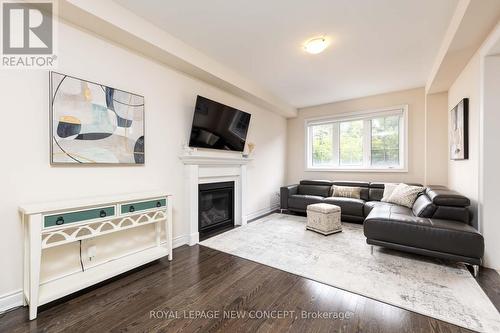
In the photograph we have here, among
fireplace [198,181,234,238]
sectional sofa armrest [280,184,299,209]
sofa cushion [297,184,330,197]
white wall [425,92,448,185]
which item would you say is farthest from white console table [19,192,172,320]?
white wall [425,92,448,185]

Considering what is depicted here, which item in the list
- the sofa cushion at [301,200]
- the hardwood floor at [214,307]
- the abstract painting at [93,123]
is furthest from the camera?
the sofa cushion at [301,200]

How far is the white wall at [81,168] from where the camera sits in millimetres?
1759

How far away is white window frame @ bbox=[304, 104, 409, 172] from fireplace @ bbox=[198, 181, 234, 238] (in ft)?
8.36

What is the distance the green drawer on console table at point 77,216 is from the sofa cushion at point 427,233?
291 cm

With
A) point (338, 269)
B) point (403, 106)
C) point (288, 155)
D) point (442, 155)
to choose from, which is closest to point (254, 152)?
point (288, 155)

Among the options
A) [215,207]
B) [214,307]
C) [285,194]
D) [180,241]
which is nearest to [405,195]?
[285,194]

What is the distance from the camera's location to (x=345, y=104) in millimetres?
5094

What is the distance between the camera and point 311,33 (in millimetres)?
2525

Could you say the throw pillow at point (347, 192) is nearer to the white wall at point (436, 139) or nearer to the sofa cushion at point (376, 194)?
the sofa cushion at point (376, 194)

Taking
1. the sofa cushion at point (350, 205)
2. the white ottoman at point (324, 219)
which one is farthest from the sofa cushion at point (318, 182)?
the white ottoman at point (324, 219)

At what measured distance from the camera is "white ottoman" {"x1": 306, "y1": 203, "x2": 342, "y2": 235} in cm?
350

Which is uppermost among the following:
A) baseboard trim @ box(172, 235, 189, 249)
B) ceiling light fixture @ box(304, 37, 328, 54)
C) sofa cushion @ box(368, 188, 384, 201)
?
ceiling light fixture @ box(304, 37, 328, 54)

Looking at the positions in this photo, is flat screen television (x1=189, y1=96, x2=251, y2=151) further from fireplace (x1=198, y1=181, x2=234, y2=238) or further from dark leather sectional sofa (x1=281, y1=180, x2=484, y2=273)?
dark leather sectional sofa (x1=281, y1=180, x2=484, y2=273)

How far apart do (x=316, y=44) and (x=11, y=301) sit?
3837 millimetres
